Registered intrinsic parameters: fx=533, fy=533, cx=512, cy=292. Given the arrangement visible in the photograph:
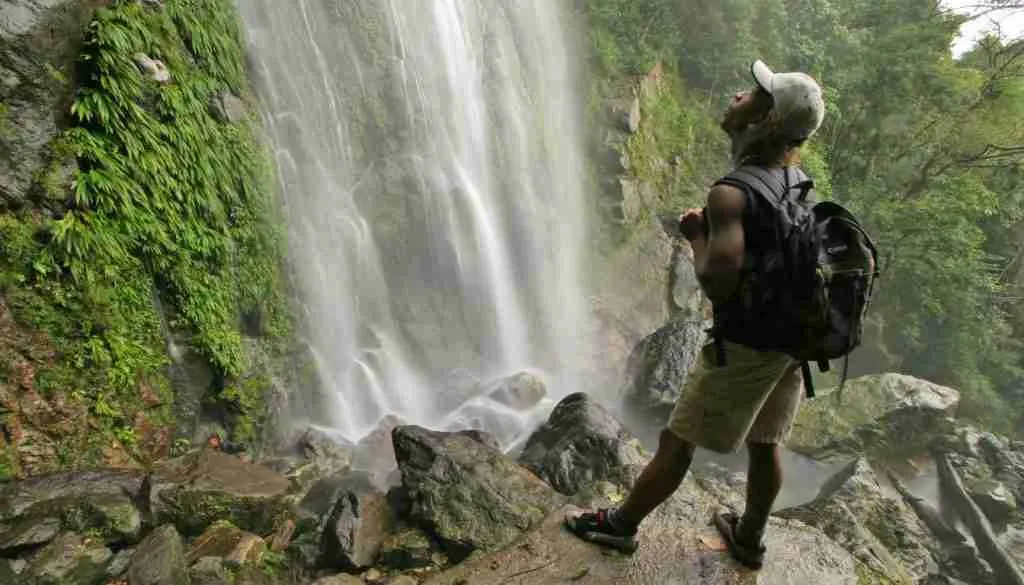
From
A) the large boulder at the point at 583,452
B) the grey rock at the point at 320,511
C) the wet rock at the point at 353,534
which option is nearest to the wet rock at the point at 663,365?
the large boulder at the point at 583,452

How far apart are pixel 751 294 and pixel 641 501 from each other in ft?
4.15

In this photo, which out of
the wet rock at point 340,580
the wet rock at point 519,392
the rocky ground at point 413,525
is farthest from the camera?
the wet rock at point 519,392

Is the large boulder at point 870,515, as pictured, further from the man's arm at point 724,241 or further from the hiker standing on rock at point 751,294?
the man's arm at point 724,241

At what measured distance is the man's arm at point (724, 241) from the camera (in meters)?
2.10

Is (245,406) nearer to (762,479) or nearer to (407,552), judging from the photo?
(407,552)

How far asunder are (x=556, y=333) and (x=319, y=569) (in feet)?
24.9

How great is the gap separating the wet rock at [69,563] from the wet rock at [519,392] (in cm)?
594

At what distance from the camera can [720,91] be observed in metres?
15.4

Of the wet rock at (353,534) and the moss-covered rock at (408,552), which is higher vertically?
the wet rock at (353,534)

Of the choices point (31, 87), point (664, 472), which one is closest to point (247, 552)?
point (664, 472)

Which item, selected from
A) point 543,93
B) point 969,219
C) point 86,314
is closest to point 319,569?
point 86,314

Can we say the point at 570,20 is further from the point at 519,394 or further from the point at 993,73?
the point at 993,73

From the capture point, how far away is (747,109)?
7.50 ft

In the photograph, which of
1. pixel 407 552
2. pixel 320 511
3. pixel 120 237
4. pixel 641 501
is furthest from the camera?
pixel 320 511
